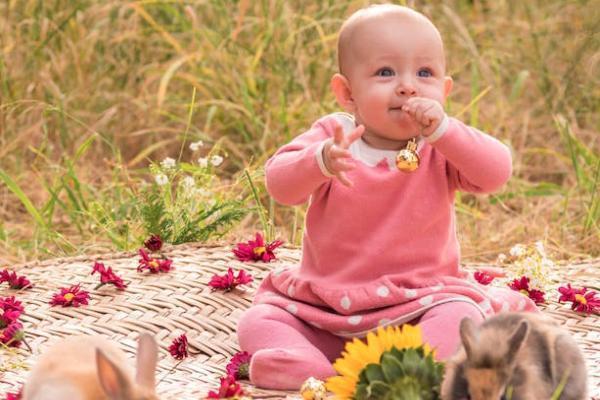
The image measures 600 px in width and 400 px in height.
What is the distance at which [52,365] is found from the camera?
7.20 feet

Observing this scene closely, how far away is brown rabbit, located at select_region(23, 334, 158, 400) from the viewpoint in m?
1.98

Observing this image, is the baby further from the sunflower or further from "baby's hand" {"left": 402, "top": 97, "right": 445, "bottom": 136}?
the sunflower

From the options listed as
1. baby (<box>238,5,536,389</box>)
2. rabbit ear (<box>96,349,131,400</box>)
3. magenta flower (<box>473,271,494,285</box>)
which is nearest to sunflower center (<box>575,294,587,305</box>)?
magenta flower (<box>473,271,494,285</box>)

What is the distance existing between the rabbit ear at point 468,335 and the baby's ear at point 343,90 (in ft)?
3.24

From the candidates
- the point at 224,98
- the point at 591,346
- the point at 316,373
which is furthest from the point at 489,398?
the point at 224,98

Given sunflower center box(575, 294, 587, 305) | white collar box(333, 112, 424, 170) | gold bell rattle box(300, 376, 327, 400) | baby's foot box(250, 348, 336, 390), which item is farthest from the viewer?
sunflower center box(575, 294, 587, 305)

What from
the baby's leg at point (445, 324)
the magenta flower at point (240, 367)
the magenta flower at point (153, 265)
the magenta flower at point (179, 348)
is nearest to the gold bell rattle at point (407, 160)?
the baby's leg at point (445, 324)

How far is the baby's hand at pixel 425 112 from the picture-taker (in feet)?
8.86

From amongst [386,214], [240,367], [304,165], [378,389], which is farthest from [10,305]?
[378,389]

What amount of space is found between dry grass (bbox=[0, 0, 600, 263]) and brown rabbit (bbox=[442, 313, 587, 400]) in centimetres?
214

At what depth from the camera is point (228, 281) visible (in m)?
3.33

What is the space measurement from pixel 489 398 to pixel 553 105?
11.7 feet

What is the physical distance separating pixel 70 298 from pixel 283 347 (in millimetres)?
796

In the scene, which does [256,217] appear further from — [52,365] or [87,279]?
[52,365]
